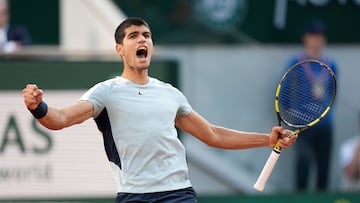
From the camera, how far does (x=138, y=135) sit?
6789 mm

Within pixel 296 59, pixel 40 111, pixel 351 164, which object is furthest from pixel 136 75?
pixel 351 164

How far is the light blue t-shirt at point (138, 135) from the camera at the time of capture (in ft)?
22.3

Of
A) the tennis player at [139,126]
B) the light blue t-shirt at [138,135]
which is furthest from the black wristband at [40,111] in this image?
the light blue t-shirt at [138,135]

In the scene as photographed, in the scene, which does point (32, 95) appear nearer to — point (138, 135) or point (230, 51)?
point (138, 135)

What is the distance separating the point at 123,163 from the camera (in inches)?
270

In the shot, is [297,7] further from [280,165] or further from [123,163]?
[123,163]

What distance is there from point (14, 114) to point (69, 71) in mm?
690

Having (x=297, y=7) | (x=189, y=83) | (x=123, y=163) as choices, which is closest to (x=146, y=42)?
(x=123, y=163)

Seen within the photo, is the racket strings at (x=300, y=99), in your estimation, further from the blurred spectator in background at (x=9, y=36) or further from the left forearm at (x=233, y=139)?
the blurred spectator in background at (x=9, y=36)

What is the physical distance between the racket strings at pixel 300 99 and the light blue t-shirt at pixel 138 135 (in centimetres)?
96

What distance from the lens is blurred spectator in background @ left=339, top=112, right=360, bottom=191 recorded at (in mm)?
12227

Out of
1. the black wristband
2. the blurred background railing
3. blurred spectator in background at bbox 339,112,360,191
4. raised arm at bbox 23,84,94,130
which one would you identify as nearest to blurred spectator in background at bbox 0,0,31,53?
the blurred background railing

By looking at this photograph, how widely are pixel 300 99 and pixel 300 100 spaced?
0.02m

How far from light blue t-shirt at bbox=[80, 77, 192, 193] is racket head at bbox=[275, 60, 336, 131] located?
2.62 feet
